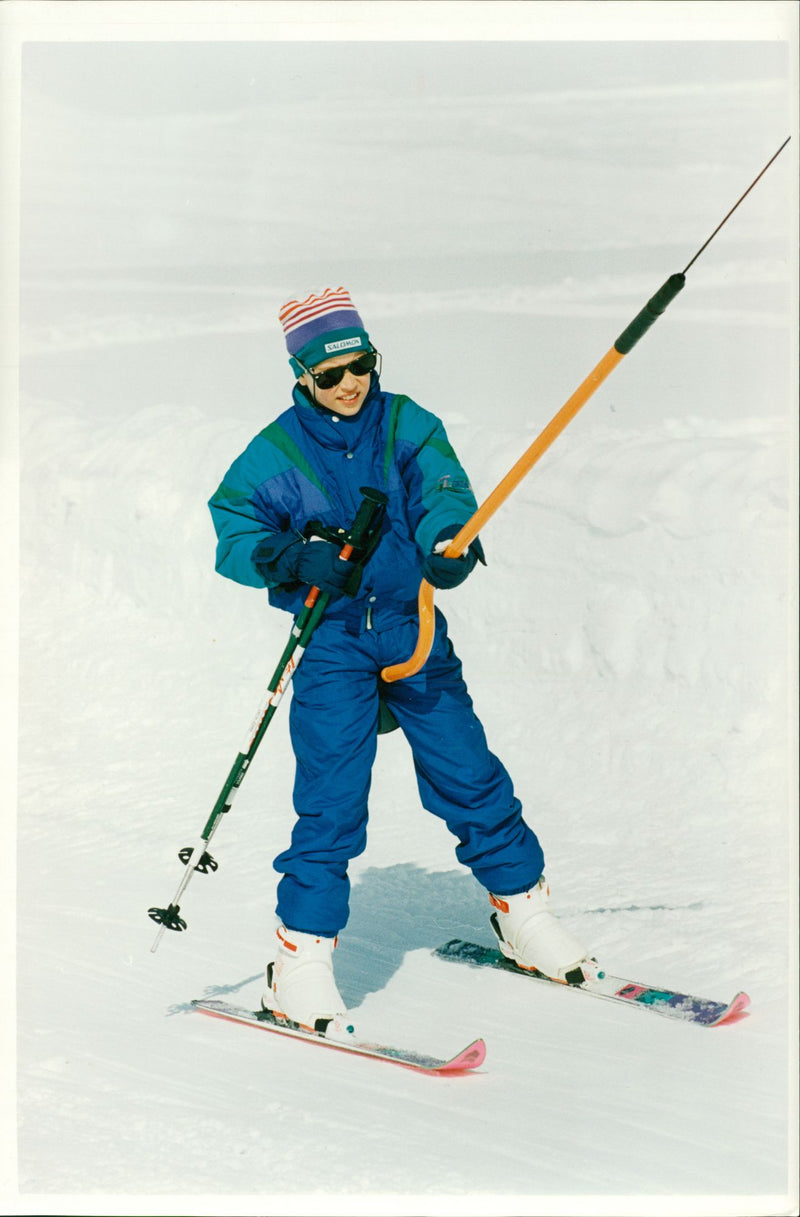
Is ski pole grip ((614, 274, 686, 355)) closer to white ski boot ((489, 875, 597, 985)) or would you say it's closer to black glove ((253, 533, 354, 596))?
black glove ((253, 533, 354, 596))

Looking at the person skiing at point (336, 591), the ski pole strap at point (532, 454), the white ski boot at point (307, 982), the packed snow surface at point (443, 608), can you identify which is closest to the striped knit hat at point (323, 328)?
the person skiing at point (336, 591)

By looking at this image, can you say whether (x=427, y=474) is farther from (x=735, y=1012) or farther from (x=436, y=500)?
(x=735, y=1012)

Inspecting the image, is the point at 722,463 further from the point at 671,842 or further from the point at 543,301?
the point at 671,842

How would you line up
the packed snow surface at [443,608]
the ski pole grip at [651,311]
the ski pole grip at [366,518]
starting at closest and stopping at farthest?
the ski pole grip at [651,311] < the packed snow surface at [443,608] < the ski pole grip at [366,518]

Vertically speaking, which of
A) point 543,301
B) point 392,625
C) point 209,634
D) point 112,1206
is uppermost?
point 543,301

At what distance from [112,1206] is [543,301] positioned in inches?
176

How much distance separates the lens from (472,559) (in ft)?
14.0

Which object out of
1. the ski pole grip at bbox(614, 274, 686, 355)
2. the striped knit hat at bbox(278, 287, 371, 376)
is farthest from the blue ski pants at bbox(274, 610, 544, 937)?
the ski pole grip at bbox(614, 274, 686, 355)

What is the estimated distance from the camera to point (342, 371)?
4.34m

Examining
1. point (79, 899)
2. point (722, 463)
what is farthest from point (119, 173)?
point (722, 463)

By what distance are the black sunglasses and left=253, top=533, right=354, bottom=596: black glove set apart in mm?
445

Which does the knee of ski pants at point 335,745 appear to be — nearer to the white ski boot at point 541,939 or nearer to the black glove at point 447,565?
the black glove at point 447,565

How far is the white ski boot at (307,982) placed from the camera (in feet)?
14.4

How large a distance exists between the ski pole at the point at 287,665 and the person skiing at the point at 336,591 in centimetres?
5
